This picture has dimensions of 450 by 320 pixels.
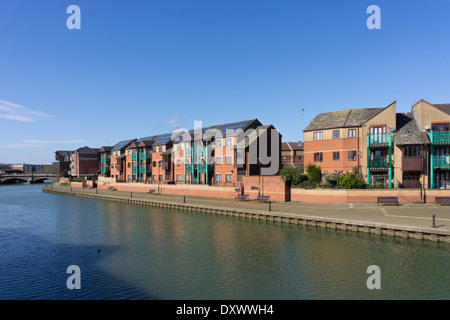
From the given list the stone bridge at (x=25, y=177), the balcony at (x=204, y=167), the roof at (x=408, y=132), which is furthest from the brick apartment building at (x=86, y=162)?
the roof at (x=408, y=132)

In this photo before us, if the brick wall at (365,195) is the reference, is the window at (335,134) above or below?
above

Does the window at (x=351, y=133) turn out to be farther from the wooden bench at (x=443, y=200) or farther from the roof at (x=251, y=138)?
the roof at (x=251, y=138)

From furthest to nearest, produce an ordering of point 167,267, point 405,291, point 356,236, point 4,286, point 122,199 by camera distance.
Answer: point 122,199
point 356,236
point 167,267
point 4,286
point 405,291

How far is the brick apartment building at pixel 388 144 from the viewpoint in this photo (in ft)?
136

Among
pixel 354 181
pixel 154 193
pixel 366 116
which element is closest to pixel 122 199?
pixel 154 193

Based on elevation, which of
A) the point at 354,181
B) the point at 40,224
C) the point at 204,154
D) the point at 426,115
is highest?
the point at 426,115

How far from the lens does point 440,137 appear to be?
135 ft

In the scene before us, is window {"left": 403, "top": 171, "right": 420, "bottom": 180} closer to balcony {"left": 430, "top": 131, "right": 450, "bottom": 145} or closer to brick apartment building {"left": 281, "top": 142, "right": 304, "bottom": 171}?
balcony {"left": 430, "top": 131, "right": 450, "bottom": 145}

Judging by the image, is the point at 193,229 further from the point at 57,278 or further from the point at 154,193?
the point at 154,193

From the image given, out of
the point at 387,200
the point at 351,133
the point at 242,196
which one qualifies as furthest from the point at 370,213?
the point at 242,196

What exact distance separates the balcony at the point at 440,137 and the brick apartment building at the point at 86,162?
111 m

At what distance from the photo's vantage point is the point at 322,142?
1961 inches

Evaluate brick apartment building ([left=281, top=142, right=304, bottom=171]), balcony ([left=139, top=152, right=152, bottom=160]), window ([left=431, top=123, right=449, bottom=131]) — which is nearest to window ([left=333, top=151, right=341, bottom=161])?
window ([left=431, top=123, right=449, bottom=131])

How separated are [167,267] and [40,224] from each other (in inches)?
1042
